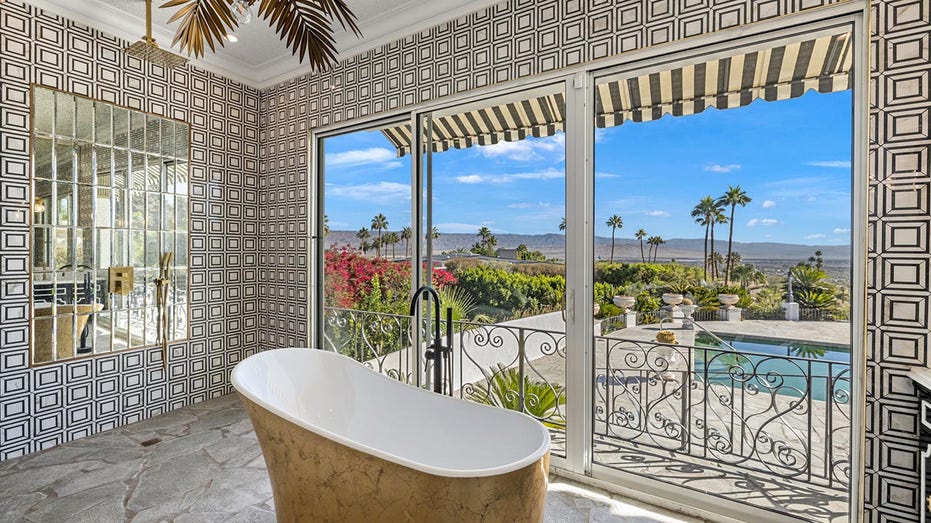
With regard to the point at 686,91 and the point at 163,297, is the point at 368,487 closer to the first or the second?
the point at 686,91

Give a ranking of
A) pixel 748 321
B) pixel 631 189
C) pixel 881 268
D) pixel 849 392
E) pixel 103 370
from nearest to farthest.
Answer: pixel 881 268
pixel 849 392
pixel 748 321
pixel 631 189
pixel 103 370

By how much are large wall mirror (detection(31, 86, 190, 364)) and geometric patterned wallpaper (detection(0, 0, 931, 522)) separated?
88 mm

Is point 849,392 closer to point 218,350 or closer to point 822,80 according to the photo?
point 822,80

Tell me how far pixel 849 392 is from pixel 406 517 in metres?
1.91

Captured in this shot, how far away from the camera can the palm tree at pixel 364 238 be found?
330 centimetres

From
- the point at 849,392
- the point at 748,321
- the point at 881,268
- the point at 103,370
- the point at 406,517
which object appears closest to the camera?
the point at 406,517

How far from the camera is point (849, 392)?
185cm

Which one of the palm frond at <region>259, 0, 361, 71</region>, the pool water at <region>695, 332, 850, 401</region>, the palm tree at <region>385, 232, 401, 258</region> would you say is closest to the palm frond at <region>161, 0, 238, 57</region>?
the palm frond at <region>259, 0, 361, 71</region>

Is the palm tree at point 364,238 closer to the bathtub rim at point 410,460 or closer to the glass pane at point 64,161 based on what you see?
the bathtub rim at point 410,460

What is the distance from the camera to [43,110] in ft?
8.78

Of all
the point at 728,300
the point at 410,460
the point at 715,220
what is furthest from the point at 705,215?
the point at 410,460

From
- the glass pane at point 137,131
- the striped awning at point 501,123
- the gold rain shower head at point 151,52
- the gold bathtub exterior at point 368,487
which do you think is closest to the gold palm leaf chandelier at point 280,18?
the gold rain shower head at point 151,52

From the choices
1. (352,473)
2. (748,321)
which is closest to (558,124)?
(748,321)

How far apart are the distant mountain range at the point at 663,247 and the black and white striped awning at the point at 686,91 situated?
0.60 metres
